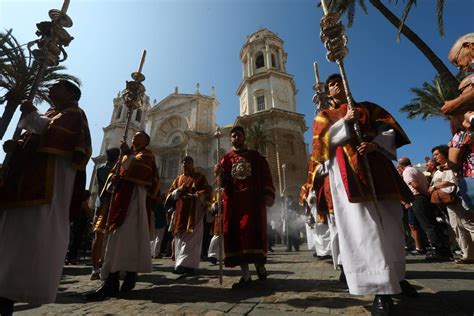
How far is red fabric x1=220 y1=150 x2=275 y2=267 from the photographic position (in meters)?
3.68

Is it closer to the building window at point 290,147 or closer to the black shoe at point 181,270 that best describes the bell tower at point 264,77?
the building window at point 290,147

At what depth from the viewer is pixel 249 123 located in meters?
31.3

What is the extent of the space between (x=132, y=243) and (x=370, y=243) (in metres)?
2.87

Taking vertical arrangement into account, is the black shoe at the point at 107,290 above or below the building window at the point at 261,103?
below

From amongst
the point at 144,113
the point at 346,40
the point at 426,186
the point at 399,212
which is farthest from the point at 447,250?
the point at 144,113

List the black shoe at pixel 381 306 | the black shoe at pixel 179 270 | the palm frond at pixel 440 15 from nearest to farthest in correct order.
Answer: the black shoe at pixel 381 306 < the black shoe at pixel 179 270 < the palm frond at pixel 440 15

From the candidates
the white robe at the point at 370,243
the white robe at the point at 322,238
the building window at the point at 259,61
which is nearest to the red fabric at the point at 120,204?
the white robe at the point at 370,243

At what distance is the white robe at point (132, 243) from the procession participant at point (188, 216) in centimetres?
130

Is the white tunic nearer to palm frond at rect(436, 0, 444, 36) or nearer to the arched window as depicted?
palm frond at rect(436, 0, 444, 36)

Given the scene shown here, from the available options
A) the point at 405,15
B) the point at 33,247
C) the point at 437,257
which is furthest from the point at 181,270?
the point at 405,15

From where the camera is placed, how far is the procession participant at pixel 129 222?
332 cm

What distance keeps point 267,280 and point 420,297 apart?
6.33 feet

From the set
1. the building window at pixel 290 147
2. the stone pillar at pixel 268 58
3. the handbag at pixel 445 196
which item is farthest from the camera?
the stone pillar at pixel 268 58

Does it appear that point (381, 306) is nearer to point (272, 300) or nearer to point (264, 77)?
point (272, 300)
